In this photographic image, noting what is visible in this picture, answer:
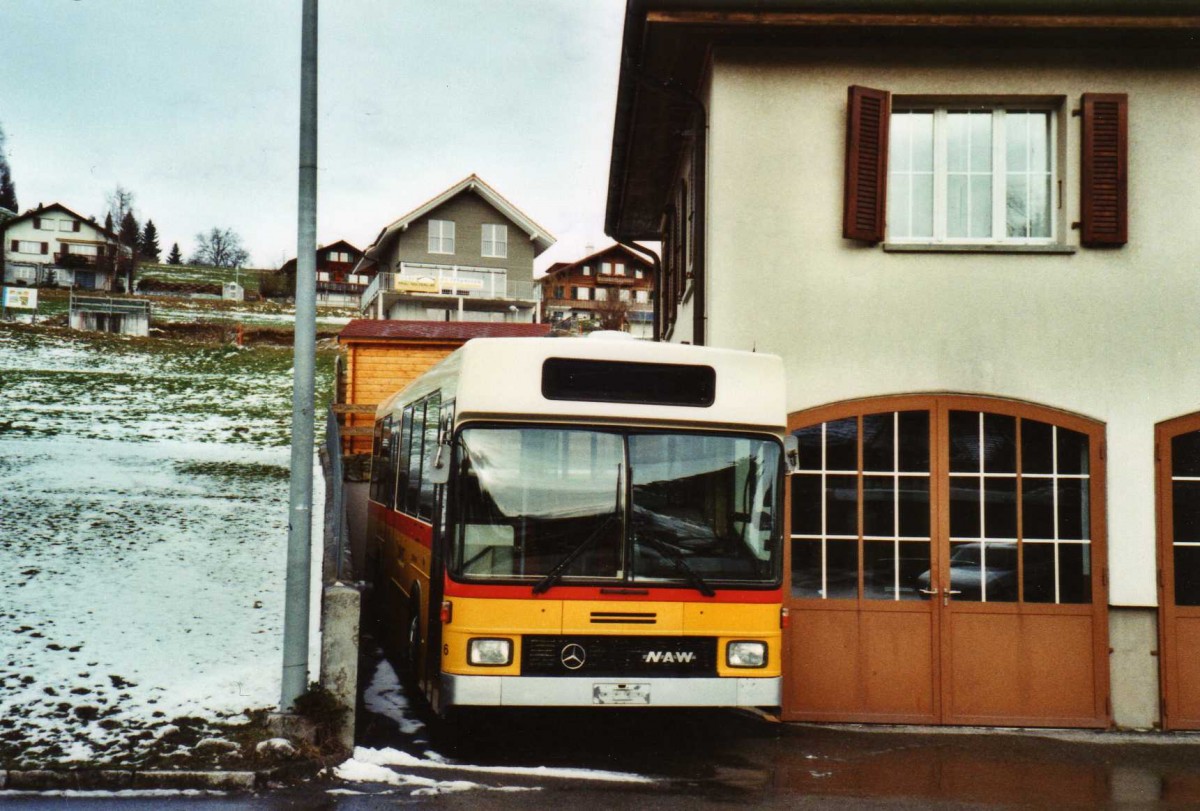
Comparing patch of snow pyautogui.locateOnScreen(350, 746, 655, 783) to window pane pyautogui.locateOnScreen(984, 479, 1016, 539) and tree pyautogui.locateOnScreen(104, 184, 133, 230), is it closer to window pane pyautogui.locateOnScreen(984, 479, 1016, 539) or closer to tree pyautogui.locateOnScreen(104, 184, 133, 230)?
window pane pyautogui.locateOnScreen(984, 479, 1016, 539)

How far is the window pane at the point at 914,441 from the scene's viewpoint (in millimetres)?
10141

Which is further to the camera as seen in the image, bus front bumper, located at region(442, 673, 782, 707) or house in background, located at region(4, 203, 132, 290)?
house in background, located at region(4, 203, 132, 290)

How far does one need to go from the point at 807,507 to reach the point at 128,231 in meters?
102

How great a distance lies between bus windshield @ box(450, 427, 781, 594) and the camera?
7746mm

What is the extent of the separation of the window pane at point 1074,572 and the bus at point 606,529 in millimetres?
3516

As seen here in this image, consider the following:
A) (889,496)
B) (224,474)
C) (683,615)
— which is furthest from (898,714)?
(224,474)

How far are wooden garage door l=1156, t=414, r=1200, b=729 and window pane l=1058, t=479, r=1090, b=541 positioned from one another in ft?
2.13

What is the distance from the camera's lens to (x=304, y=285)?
8344 mm

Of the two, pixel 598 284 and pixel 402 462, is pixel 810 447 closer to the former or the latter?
pixel 402 462

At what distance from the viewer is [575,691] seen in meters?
7.65

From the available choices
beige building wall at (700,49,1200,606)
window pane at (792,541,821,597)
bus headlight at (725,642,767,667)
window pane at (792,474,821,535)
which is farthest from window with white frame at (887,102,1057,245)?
bus headlight at (725,642,767,667)

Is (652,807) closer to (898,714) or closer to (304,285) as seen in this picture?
(898,714)

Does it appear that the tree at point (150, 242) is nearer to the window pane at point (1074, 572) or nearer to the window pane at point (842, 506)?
the window pane at point (842, 506)

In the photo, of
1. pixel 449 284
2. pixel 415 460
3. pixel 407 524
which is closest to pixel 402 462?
pixel 415 460
